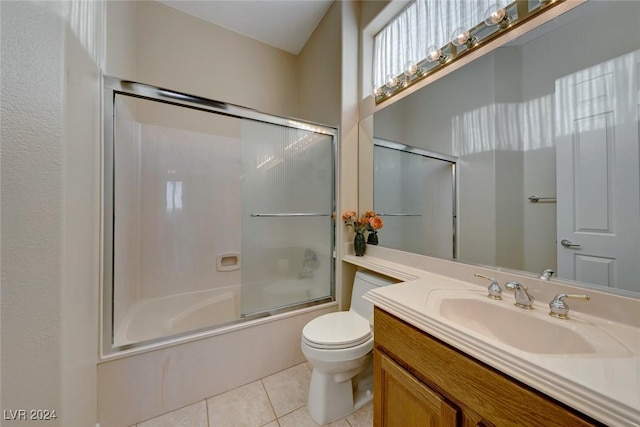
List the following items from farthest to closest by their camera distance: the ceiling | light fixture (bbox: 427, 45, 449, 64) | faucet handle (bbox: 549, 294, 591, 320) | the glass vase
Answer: the ceiling → the glass vase → light fixture (bbox: 427, 45, 449, 64) → faucet handle (bbox: 549, 294, 591, 320)

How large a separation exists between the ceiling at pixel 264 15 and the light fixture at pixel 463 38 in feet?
4.11

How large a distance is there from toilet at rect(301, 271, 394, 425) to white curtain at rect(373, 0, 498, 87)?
175 centimetres

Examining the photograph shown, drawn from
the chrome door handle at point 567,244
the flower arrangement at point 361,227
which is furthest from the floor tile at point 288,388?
the chrome door handle at point 567,244

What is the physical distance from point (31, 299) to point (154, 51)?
2126 mm

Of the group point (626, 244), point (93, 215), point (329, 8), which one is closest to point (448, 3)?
point (329, 8)

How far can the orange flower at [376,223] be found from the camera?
5.60 ft

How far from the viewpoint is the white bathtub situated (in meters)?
1.67

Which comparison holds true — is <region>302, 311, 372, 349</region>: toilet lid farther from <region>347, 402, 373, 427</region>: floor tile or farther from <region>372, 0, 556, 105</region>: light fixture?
<region>372, 0, 556, 105</region>: light fixture

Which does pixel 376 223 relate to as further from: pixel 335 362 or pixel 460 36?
pixel 460 36

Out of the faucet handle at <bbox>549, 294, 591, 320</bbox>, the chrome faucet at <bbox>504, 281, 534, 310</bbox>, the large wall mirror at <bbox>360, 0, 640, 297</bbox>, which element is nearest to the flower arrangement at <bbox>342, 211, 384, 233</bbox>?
the large wall mirror at <bbox>360, 0, 640, 297</bbox>

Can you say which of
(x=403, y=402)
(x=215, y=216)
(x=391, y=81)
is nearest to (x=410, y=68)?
(x=391, y=81)

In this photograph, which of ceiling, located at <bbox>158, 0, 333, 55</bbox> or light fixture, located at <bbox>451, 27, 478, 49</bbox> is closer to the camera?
light fixture, located at <bbox>451, 27, 478, 49</bbox>

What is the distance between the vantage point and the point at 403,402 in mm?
831

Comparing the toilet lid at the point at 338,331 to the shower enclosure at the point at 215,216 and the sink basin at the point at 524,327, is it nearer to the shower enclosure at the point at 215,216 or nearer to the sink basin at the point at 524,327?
the shower enclosure at the point at 215,216
